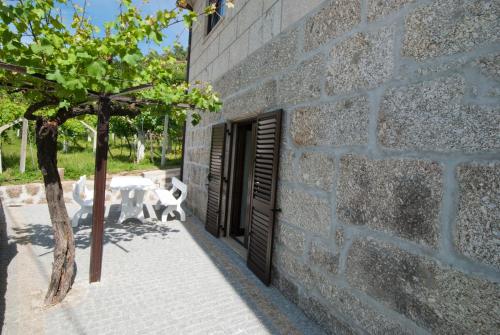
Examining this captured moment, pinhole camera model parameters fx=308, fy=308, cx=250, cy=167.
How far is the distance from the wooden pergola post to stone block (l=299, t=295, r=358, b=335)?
2059mm

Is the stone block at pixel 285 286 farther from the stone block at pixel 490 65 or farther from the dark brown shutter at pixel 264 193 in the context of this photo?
the stone block at pixel 490 65

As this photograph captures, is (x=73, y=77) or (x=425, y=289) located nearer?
(x=425, y=289)

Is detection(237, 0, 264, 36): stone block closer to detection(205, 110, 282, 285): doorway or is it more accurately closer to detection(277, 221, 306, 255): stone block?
detection(205, 110, 282, 285): doorway

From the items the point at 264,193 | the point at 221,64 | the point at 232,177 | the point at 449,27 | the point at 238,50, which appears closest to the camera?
the point at 449,27

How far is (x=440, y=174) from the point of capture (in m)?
1.62

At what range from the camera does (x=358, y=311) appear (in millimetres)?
2143

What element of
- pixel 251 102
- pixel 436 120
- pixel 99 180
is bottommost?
pixel 99 180

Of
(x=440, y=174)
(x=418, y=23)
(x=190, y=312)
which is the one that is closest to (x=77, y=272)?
(x=190, y=312)

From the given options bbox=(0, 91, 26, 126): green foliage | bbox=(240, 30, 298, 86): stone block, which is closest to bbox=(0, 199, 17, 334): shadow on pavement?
bbox=(240, 30, 298, 86): stone block

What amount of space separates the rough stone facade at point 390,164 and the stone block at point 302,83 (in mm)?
15

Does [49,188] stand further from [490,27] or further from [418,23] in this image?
[490,27]

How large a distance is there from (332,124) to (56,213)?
8.61ft

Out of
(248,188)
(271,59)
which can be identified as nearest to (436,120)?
(271,59)

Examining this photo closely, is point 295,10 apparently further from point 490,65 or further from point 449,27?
point 490,65
